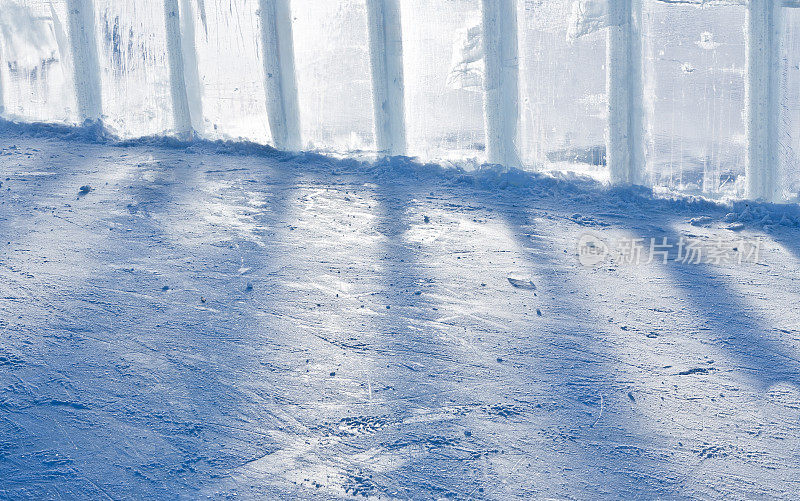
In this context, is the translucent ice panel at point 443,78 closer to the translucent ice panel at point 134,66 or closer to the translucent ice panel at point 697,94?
the translucent ice panel at point 697,94

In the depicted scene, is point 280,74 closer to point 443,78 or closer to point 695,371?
point 443,78

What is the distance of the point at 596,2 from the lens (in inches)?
283

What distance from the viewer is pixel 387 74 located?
8.09 m

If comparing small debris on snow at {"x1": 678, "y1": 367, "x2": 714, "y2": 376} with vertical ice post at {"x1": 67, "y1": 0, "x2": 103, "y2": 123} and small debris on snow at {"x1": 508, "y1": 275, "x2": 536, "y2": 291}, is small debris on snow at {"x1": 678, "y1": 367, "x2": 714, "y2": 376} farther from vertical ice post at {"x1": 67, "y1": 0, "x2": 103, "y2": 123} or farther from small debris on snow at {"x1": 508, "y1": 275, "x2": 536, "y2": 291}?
vertical ice post at {"x1": 67, "y1": 0, "x2": 103, "y2": 123}

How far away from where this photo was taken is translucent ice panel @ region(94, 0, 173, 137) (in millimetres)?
8961

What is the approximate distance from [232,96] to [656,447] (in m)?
6.33

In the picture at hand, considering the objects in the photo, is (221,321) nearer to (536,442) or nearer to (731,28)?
(536,442)

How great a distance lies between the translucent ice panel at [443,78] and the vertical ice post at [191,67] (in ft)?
7.63

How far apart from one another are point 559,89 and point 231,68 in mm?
3383

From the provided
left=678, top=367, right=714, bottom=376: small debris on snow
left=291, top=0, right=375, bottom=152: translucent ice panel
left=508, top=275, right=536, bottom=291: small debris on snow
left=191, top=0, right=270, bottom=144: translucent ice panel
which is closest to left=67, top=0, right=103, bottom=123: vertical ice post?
Result: left=191, top=0, right=270, bottom=144: translucent ice panel

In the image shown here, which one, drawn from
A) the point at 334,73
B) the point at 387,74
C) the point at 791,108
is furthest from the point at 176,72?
the point at 791,108

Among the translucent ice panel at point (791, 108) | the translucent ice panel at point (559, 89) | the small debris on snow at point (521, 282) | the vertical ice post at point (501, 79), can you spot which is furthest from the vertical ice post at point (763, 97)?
the small debris on snow at point (521, 282)

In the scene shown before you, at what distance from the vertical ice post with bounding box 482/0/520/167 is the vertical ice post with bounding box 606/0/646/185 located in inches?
33.9
